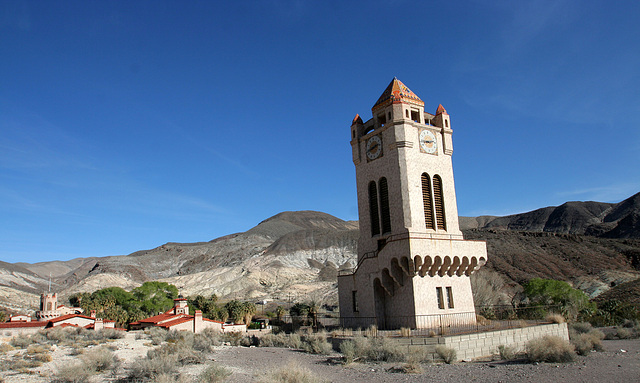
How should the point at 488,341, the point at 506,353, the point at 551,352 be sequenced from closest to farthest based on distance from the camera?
the point at 551,352, the point at 506,353, the point at 488,341

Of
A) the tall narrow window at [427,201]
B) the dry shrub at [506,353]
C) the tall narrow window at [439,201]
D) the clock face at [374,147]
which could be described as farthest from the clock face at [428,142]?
the dry shrub at [506,353]

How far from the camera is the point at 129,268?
4513 inches

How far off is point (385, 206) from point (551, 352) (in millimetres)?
11275

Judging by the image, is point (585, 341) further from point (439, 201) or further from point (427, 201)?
point (427, 201)

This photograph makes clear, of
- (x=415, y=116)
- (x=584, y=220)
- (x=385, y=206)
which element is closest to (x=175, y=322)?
(x=385, y=206)

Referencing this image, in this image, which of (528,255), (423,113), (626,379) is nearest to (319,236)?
(528,255)

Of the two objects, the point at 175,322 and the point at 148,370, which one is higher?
the point at 148,370

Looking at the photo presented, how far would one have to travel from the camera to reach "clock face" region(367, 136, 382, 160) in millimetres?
25750

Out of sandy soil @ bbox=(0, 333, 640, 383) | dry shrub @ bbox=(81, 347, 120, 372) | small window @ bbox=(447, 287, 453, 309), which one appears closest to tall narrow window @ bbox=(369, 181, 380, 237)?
small window @ bbox=(447, 287, 453, 309)

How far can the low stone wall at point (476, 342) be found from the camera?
59.8 feet

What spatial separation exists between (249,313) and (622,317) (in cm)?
3519

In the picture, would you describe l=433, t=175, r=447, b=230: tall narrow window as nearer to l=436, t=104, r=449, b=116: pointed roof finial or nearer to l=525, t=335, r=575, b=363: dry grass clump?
l=436, t=104, r=449, b=116: pointed roof finial

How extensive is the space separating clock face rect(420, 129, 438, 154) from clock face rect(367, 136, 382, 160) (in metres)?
2.36

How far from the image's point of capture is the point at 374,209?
2616 cm
